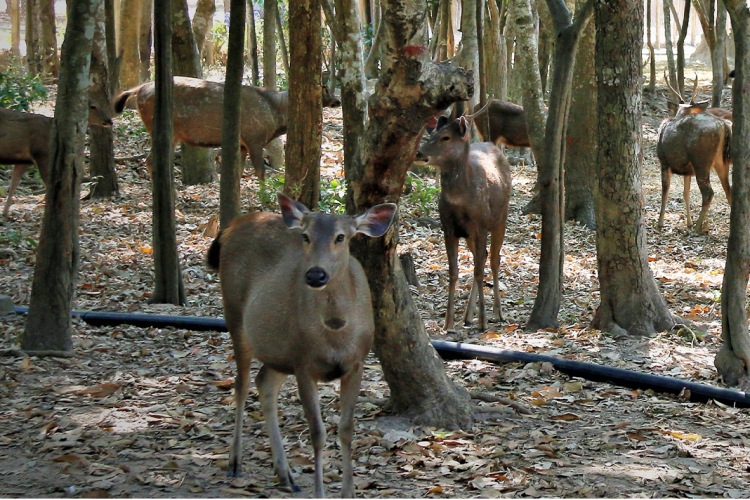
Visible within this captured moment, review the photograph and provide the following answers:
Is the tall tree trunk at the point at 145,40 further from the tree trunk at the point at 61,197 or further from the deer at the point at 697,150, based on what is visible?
the tree trunk at the point at 61,197

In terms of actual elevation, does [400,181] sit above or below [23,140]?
below

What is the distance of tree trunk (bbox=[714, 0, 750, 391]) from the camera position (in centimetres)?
597

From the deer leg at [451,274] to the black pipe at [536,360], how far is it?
125cm

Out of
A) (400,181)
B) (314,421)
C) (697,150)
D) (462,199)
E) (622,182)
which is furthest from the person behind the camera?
(697,150)

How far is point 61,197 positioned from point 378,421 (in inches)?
125

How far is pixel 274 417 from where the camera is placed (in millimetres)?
4762

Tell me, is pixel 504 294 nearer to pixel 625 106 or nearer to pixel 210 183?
pixel 625 106

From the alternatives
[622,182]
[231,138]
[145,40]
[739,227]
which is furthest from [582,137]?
[145,40]

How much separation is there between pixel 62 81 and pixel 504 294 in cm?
581

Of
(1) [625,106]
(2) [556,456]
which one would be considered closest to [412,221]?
(1) [625,106]

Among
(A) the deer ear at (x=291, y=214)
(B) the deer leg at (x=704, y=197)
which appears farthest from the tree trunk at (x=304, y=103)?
(B) the deer leg at (x=704, y=197)

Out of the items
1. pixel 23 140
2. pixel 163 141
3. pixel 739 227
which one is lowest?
pixel 739 227

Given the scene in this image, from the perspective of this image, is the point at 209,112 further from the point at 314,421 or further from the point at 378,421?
the point at 314,421

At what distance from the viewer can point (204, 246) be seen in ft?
36.3
